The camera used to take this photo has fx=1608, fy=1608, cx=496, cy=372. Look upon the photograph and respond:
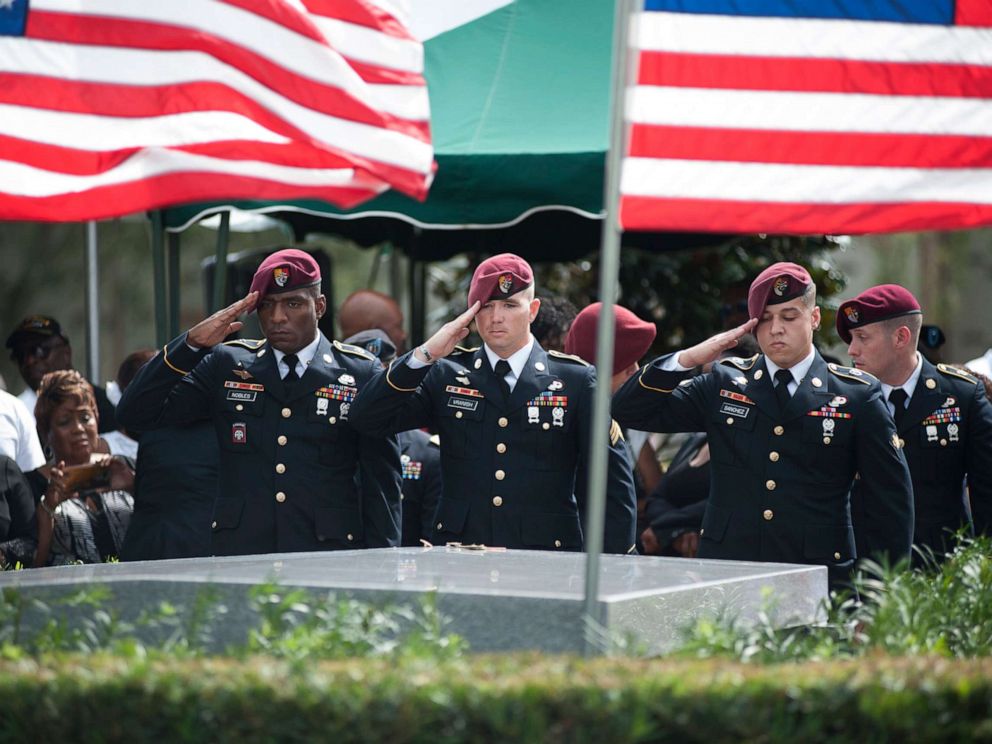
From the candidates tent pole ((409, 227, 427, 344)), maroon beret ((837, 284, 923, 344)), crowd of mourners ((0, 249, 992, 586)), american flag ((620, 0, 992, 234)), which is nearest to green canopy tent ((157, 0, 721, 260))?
tent pole ((409, 227, 427, 344))

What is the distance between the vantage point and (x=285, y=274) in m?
6.54

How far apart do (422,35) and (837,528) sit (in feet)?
16.5

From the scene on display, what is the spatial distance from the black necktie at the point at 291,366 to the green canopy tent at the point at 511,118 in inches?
111

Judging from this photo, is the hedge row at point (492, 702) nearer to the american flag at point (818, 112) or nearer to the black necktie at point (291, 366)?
the american flag at point (818, 112)

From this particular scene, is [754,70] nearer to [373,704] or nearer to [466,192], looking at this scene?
[373,704]

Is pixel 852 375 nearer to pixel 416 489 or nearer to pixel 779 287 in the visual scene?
pixel 779 287

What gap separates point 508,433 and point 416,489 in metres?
1.39

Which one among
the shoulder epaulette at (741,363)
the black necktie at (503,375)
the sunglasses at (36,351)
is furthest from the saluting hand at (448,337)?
the sunglasses at (36,351)

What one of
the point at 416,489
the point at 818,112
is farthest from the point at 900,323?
the point at 416,489

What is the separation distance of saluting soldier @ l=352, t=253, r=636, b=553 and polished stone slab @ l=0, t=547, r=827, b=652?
86 centimetres

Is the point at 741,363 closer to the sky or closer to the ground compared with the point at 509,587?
closer to the sky

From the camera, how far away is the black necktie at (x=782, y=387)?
6320 millimetres

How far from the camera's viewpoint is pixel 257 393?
22.0 ft

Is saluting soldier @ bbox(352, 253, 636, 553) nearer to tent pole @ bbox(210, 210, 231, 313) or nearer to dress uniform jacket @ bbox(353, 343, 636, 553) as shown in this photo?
dress uniform jacket @ bbox(353, 343, 636, 553)
